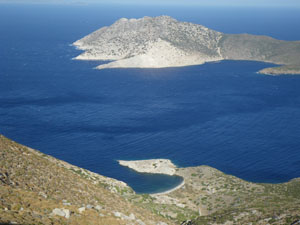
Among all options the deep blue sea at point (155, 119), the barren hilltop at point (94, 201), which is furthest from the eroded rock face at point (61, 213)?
the deep blue sea at point (155, 119)

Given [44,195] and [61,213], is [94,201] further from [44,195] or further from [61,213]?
[61,213]

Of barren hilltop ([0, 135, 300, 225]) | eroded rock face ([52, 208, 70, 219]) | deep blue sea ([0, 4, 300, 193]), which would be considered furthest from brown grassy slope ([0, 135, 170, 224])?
deep blue sea ([0, 4, 300, 193])

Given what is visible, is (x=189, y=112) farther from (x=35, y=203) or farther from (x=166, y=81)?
(x=35, y=203)

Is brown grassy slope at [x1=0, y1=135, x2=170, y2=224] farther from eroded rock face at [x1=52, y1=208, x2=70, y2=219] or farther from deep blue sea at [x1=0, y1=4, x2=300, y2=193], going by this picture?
deep blue sea at [x1=0, y1=4, x2=300, y2=193]

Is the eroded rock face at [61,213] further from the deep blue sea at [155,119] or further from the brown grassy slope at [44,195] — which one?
the deep blue sea at [155,119]

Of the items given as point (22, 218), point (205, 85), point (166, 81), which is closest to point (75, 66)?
point (166, 81)

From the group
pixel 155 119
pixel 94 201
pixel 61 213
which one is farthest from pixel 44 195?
pixel 155 119
